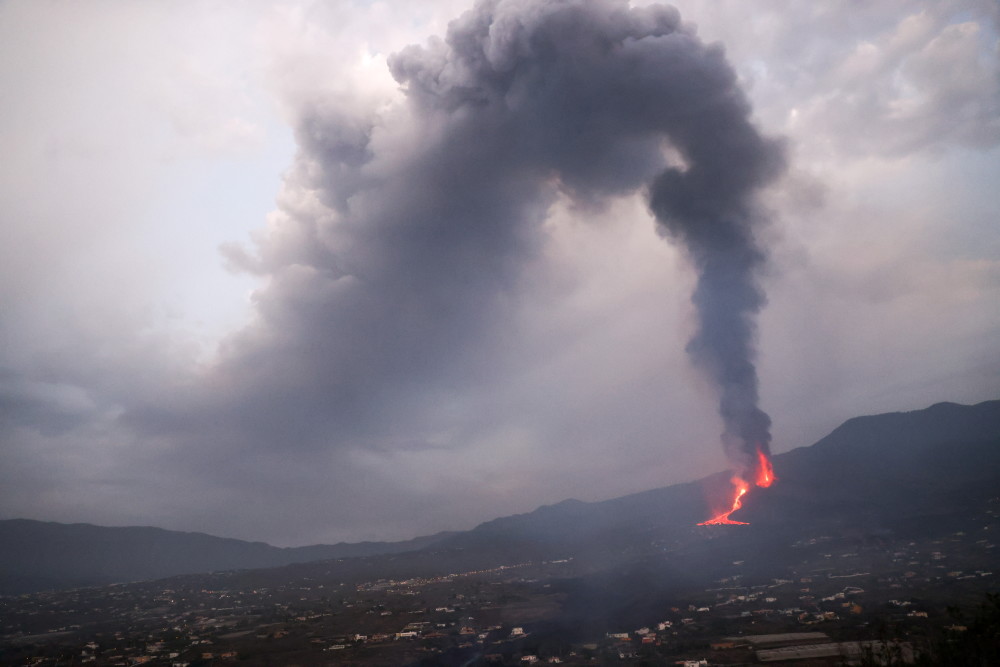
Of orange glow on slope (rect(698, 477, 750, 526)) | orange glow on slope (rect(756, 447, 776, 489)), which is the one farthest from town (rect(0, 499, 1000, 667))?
orange glow on slope (rect(756, 447, 776, 489))

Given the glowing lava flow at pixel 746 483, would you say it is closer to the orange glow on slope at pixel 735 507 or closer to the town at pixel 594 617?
the orange glow on slope at pixel 735 507

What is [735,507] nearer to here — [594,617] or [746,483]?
[746,483]

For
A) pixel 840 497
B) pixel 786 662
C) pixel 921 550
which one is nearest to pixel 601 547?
pixel 840 497

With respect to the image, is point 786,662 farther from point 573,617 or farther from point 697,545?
point 697,545

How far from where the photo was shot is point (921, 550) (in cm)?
10712

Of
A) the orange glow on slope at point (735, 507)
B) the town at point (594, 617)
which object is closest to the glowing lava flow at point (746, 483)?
the orange glow on slope at point (735, 507)

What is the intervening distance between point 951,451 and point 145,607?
10240 inches

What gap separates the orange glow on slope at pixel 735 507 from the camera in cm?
11291

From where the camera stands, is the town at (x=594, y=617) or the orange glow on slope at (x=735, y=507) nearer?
the town at (x=594, y=617)

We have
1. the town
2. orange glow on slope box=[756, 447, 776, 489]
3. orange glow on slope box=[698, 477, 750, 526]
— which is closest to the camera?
the town

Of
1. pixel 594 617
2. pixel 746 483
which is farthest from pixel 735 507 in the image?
pixel 594 617

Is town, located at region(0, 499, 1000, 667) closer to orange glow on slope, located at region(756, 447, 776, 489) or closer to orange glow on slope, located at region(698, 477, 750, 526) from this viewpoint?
orange glow on slope, located at region(698, 477, 750, 526)

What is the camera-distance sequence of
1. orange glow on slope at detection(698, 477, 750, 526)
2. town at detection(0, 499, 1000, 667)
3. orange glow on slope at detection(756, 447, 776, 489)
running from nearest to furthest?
town at detection(0, 499, 1000, 667), orange glow on slope at detection(756, 447, 776, 489), orange glow on slope at detection(698, 477, 750, 526)

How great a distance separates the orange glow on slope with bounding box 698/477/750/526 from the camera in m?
113
